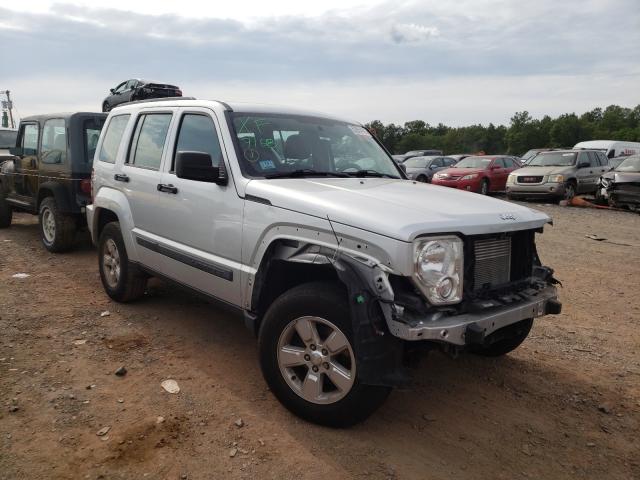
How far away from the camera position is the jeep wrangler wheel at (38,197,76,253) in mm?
7246

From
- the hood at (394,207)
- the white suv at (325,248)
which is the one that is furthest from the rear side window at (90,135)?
the hood at (394,207)

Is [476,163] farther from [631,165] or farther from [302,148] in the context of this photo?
[302,148]

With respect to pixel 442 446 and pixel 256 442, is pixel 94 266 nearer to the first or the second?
pixel 256 442

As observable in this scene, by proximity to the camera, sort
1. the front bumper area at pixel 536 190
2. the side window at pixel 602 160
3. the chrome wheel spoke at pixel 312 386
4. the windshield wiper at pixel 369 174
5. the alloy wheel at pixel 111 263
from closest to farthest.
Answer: the chrome wheel spoke at pixel 312 386 → the windshield wiper at pixel 369 174 → the alloy wheel at pixel 111 263 → the front bumper area at pixel 536 190 → the side window at pixel 602 160

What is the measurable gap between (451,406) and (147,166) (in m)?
3.14

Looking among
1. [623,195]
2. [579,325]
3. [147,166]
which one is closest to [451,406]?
[579,325]

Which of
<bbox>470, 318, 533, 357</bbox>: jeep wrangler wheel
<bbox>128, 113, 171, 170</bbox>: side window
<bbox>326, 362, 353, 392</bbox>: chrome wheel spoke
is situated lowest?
<bbox>470, 318, 533, 357</bbox>: jeep wrangler wheel

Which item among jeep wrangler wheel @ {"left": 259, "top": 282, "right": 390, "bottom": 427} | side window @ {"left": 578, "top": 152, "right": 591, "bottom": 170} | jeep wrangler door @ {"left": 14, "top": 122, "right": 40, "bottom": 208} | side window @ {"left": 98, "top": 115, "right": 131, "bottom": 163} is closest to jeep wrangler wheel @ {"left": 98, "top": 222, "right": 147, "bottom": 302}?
side window @ {"left": 98, "top": 115, "right": 131, "bottom": 163}

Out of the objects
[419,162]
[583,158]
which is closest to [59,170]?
[583,158]

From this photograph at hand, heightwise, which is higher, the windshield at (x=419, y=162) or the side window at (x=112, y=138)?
the side window at (x=112, y=138)

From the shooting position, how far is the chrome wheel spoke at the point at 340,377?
282cm

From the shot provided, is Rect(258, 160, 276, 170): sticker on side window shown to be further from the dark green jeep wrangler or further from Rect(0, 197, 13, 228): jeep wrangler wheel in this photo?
Rect(0, 197, 13, 228): jeep wrangler wheel

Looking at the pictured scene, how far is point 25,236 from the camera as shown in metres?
8.89

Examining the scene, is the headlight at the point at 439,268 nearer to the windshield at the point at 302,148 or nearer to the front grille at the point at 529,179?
the windshield at the point at 302,148
